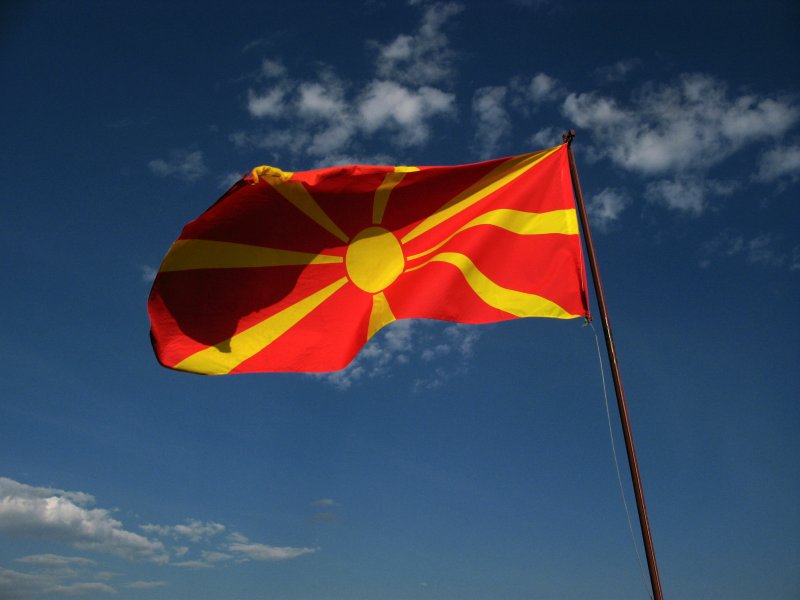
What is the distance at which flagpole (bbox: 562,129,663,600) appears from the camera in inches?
271

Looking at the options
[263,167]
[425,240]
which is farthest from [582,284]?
[263,167]

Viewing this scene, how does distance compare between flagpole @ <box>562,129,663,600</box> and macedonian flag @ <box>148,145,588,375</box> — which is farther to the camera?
macedonian flag @ <box>148,145,588,375</box>

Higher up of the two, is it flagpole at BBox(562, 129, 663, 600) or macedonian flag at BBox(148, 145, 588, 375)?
macedonian flag at BBox(148, 145, 588, 375)

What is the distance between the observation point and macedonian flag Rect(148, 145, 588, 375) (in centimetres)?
1002

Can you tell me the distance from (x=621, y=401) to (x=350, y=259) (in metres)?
4.90

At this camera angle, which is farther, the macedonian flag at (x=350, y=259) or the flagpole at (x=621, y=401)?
the macedonian flag at (x=350, y=259)

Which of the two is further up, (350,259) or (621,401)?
(350,259)

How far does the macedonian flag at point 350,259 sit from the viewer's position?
10016 mm

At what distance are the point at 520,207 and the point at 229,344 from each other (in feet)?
16.1

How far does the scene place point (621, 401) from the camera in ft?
25.1

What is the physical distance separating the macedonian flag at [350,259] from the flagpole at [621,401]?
2.65ft

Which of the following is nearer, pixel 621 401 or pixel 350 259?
pixel 621 401

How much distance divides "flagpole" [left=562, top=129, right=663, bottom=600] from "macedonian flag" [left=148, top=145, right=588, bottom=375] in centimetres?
81

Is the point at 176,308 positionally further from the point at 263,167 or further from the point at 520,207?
the point at 520,207
